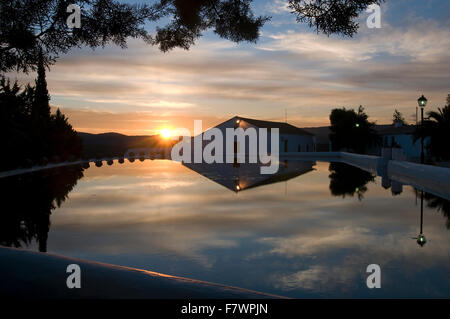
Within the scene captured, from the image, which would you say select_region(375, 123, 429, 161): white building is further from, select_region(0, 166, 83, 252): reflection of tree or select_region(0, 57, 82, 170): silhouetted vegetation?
select_region(0, 166, 83, 252): reflection of tree

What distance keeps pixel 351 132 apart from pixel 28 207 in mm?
51161

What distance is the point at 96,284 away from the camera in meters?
3.07

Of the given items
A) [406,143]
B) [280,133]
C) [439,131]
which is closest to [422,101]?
[439,131]

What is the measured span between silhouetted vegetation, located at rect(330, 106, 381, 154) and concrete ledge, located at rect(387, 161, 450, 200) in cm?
3499

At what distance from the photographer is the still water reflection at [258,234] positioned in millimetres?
4590

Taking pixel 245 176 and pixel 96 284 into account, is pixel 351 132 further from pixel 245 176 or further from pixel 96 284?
pixel 96 284

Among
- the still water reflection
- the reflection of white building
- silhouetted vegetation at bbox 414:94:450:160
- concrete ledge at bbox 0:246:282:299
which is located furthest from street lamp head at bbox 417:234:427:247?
silhouetted vegetation at bbox 414:94:450:160

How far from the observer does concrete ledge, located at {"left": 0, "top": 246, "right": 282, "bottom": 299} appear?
2883 mm

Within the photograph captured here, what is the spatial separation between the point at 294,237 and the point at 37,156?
2163 centimetres

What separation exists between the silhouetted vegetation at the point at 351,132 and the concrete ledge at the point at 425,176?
3499cm

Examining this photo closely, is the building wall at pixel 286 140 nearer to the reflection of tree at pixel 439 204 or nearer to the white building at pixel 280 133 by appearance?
the white building at pixel 280 133

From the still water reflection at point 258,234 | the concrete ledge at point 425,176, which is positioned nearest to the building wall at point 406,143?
the concrete ledge at point 425,176

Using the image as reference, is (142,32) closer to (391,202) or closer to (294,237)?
(294,237)
